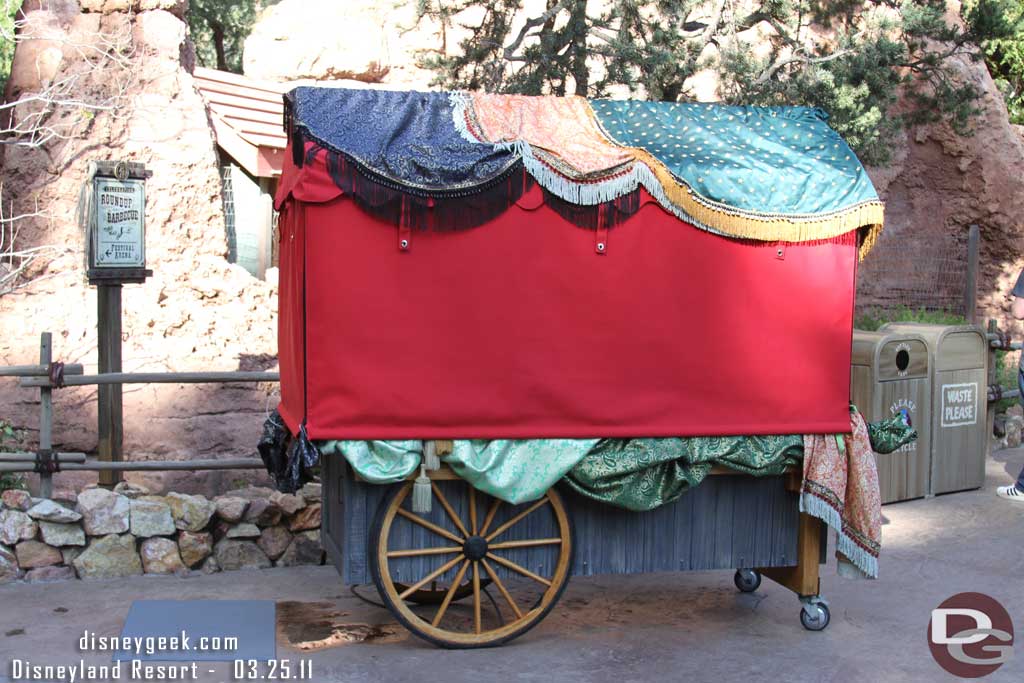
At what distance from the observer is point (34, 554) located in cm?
569

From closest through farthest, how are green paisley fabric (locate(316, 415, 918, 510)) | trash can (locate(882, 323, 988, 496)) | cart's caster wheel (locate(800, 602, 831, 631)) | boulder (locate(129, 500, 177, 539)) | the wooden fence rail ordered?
1. green paisley fabric (locate(316, 415, 918, 510))
2. cart's caster wheel (locate(800, 602, 831, 631))
3. boulder (locate(129, 500, 177, 539))
4. the wooden fence rail
5. trash can (locate(882, 323, 988, 496))

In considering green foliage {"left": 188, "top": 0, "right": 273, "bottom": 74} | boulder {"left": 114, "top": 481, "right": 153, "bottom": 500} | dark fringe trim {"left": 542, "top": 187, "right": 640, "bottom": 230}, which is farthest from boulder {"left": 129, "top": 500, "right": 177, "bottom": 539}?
green foliage {"left": 188, "top": 0, "right": 273, "bottom": 74}

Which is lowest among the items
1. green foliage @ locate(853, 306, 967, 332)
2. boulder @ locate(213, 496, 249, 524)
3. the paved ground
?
the paved ground

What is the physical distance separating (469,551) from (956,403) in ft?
15.4

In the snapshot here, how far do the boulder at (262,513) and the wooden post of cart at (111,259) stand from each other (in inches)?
37.1

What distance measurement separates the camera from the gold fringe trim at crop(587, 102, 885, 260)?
4625 millimetres

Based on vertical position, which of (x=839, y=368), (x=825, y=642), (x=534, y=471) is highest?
(x=839, y=368)

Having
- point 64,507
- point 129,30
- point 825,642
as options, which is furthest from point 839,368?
point 129,30

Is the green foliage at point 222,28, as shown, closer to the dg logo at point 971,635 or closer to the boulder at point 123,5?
the boulder at point 123,5

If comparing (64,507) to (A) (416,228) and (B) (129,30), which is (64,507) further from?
(B) (129,30)

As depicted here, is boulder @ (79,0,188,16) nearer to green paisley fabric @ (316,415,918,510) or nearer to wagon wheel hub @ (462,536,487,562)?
green paisley fabric @ (316,415,918,510)

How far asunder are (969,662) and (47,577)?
4.49m

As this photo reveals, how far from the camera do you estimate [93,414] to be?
Result: 9.03 meters

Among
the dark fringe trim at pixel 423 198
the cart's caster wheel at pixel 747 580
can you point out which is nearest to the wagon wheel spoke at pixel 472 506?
the dark fringe trim at pixel 423 198
